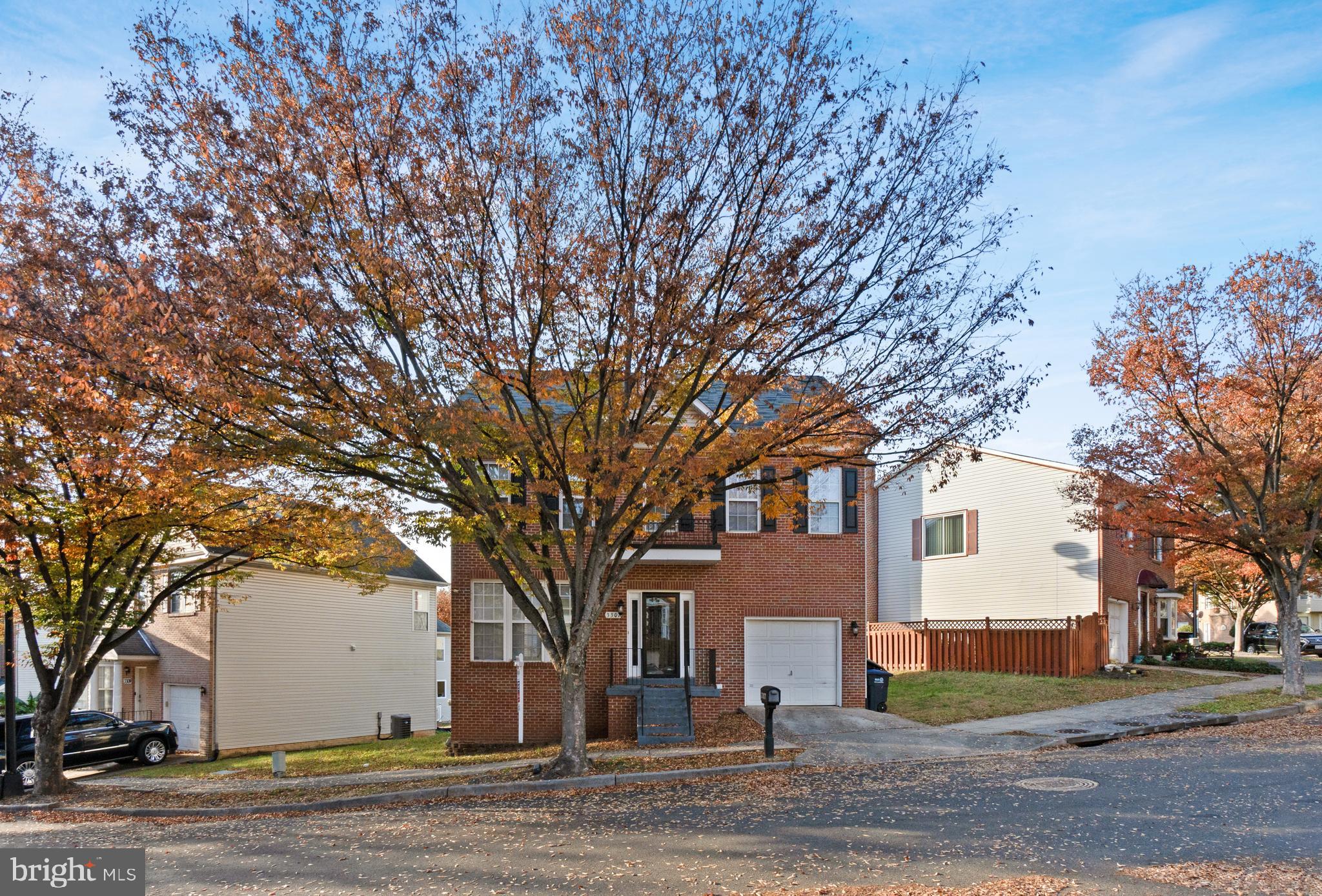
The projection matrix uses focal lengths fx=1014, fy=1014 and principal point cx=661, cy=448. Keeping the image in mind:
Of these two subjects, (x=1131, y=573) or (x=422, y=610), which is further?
(x=422, y=610)

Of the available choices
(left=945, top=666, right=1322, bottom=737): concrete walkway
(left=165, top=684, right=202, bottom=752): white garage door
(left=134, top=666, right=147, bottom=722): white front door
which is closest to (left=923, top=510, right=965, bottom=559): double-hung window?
(left=945, top=666, right=1322, bottom=737): concrete walkway

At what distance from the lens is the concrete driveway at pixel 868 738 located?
1587 cm

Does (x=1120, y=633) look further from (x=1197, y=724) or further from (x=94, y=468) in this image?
(x=94, y=468)

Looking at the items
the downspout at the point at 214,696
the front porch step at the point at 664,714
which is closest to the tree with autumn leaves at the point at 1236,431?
the front porch step at the point at 664,714

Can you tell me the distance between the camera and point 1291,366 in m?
21.6

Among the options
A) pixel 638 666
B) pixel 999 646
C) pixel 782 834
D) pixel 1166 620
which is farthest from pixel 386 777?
pixel 1166 620

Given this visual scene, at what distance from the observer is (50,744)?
57.4 feet

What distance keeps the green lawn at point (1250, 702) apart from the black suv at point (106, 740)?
2425cm

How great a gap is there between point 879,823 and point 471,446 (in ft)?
21.5

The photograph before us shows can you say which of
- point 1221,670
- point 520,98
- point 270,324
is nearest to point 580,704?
point 270,324

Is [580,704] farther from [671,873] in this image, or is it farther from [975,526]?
[975,526]

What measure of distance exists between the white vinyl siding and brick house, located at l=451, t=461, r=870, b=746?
6468 mm

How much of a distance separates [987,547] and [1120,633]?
16.0 feet

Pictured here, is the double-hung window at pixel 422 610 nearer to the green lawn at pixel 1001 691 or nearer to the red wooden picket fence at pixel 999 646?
the red wooden picket fence at pixel 999 646
